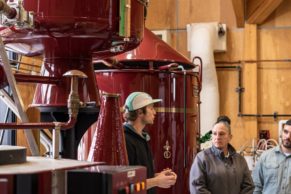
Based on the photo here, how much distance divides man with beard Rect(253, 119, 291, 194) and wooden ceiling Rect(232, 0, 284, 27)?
279 cm

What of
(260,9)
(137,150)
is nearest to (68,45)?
(137,150)

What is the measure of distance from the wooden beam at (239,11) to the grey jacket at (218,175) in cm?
317

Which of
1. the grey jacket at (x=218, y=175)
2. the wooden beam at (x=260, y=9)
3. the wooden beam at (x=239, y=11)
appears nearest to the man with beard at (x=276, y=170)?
the grey jacket at (x=218, y=175)

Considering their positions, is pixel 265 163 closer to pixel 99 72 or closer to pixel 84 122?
pixel 99 72

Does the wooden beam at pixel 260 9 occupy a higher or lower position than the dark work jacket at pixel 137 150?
higher

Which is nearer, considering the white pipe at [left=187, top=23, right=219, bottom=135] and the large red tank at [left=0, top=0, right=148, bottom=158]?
the large red tank at [left=0, top=0, right=148, bottom=158]

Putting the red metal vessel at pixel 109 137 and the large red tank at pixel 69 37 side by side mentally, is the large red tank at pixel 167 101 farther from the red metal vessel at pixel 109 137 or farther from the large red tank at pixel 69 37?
the red metal vessel at pixel 109 137

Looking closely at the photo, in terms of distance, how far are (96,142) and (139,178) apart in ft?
1.74

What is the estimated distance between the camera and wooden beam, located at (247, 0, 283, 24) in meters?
6.72

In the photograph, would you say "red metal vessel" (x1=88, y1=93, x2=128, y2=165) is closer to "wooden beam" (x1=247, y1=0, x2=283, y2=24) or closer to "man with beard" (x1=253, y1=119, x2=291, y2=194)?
"man with beard" (x1=253, y1=119, x2=291, y2=194)

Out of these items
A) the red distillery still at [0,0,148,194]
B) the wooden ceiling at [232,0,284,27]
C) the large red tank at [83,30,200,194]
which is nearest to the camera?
the red distillery still at [0,0,148,194]

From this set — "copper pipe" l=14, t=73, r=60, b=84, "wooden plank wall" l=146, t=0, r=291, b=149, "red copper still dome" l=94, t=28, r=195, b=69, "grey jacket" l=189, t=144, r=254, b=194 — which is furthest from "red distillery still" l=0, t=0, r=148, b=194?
"wooden plank wall" l=146, t=0, r=291, b=149

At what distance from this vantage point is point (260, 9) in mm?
6867

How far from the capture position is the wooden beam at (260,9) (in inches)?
265
